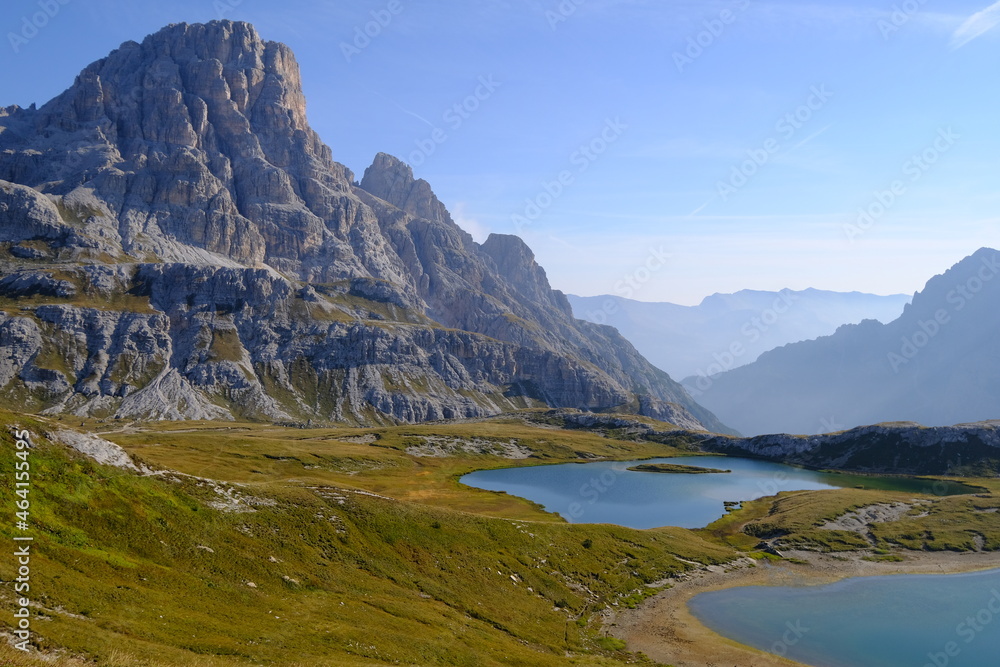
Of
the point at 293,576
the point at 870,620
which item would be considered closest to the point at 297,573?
the point at 293,576

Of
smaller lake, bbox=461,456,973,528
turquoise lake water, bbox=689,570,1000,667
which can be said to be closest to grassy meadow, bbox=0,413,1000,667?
turquoise lake water, bbox=689,570,1000,667

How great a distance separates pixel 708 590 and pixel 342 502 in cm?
4895

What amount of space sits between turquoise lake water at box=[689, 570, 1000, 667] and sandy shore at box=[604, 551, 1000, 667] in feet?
7.13

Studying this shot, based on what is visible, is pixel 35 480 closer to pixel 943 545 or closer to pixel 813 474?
pixel 943 545

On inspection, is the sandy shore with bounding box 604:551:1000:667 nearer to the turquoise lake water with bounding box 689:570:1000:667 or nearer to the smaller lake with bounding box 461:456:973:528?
the turquoise lake water with bounding box 689:570:1000:667

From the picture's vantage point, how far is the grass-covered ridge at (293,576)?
3156cm

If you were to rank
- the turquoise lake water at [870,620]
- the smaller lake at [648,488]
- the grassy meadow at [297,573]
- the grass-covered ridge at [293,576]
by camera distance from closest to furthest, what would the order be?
the grassy meadow at [297,573] → the grass-covered ridge at [293,576] → the turquoise lake water at [870,620] → the smaller lake at [648,488]

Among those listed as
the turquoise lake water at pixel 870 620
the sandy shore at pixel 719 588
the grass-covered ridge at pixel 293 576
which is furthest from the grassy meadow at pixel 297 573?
the turquoise lake water at pixel 870 620

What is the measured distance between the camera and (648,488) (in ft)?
503

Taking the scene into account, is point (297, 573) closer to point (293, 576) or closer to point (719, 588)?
point (293, 576)

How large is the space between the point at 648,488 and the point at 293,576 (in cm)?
12175

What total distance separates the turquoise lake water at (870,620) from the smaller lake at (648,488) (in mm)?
34425

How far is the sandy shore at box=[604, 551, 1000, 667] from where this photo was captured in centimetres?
5647

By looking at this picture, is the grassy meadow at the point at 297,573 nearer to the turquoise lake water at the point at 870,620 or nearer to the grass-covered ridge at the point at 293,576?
the grass-covered ridge at the point at 293,576
